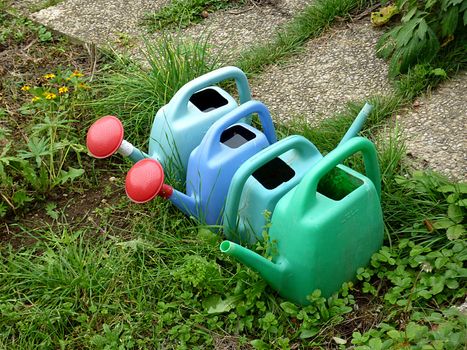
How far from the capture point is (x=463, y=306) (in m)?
1.88

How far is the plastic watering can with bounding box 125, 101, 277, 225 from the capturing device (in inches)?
83.0

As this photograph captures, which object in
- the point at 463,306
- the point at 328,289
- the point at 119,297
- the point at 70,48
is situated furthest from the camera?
the point at 70,48

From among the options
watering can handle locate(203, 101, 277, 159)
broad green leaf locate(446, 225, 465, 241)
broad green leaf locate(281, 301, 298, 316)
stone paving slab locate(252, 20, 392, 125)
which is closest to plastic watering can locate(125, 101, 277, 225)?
watering can handle locate(203, 101, 277, 159)

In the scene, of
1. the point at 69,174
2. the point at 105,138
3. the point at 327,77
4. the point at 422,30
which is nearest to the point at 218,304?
the point at 105,138

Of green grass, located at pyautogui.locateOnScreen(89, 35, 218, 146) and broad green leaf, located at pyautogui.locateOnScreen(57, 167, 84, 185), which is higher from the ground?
green grass, located at pyautogui.locateOnScreen(89, 35, 218, 146)

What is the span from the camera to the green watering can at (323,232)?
191 cm

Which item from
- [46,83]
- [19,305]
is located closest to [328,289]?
[19,305]

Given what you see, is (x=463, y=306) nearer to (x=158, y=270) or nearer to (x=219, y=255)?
(x=219, y=255)

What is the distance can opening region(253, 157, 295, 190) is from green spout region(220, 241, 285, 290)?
1.01 ft

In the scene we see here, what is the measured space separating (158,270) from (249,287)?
1.13ft

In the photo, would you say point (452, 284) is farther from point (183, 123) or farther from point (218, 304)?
point (183, 123)

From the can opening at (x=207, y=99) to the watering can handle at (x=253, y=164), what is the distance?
1.73 ft

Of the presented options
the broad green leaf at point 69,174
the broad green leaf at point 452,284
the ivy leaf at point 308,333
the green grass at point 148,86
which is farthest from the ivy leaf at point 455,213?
the broad green leaf at point 69,174

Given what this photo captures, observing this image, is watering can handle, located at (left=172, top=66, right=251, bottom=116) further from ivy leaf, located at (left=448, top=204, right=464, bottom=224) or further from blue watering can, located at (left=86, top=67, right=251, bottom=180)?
ivy leaf, located at (left=448, top=204, right=464, bottom=224)
